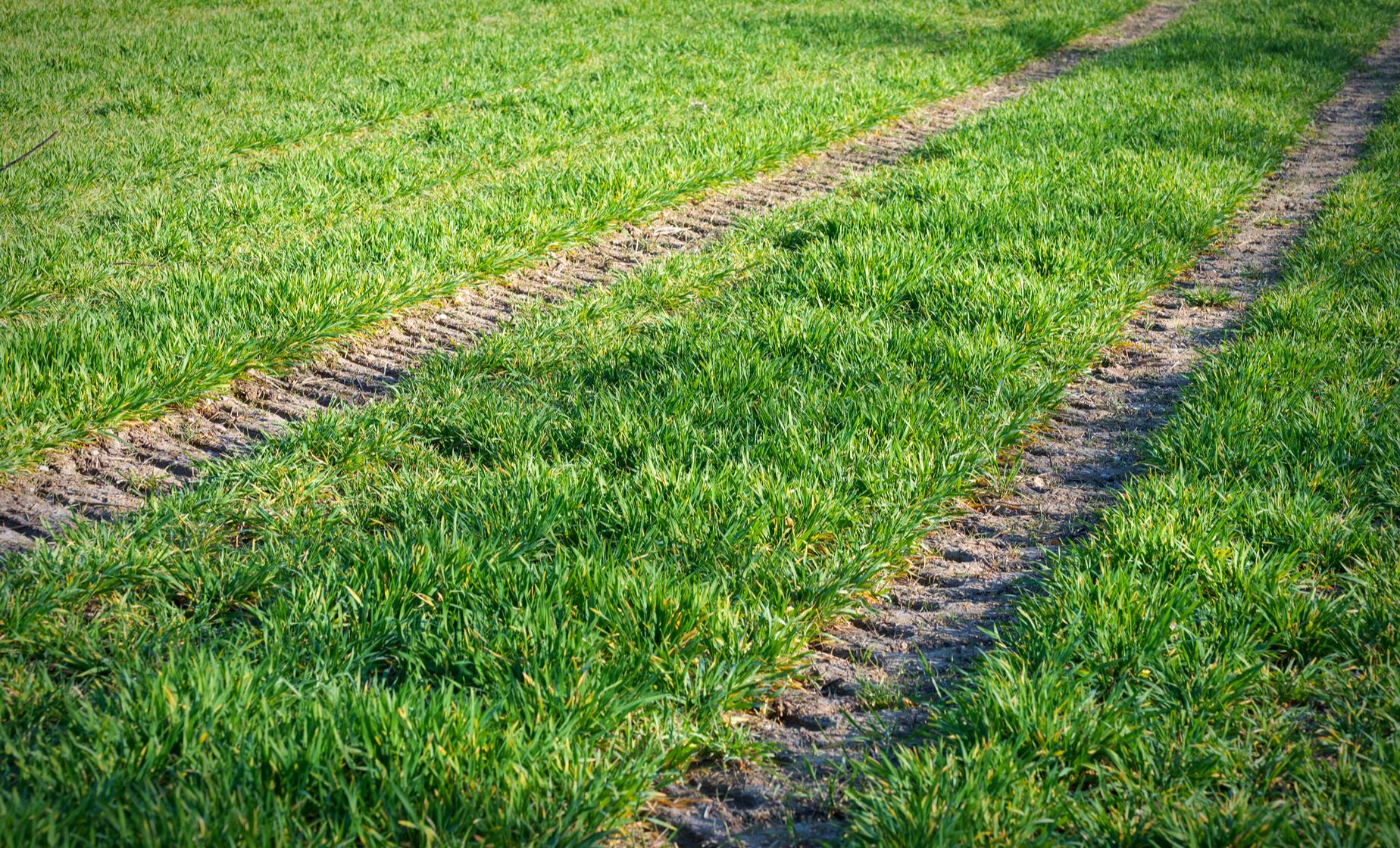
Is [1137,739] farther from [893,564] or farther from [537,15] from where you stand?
[537,15]

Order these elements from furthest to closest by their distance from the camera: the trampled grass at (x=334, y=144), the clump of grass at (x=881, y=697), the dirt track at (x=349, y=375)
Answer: the trampled grass at (x=334, y=144)
the dirt track at (x=349, y=375)
the clump of grass at (x=881, y=697)

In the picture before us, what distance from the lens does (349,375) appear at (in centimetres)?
412

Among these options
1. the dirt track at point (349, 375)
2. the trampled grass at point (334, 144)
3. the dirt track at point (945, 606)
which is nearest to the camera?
the dirt track at point (945, 606)

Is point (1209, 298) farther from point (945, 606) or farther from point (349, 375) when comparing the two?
point (349, 375)

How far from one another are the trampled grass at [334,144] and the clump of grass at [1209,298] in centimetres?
309

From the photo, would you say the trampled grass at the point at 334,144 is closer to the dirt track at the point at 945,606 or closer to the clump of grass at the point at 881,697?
the dirt track at the point at 945,606

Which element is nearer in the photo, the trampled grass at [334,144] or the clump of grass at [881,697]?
the clump of grass at [881,697]

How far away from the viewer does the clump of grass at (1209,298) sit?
478 cm

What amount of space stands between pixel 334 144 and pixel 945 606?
19.5 ft

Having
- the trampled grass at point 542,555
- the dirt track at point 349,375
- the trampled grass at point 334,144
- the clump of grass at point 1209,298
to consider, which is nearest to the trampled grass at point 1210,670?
the trampled grass at point 542,555

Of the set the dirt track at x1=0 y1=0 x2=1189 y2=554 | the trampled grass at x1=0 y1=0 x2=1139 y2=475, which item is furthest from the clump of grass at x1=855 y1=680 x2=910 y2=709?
the trampled grass at x1=0 y1=0 x2=1139 y2=475

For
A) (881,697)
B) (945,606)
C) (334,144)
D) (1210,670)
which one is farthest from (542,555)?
(334,144)

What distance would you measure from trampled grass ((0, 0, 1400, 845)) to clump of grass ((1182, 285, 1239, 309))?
0.59 ft

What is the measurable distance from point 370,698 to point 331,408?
186 centimetres
